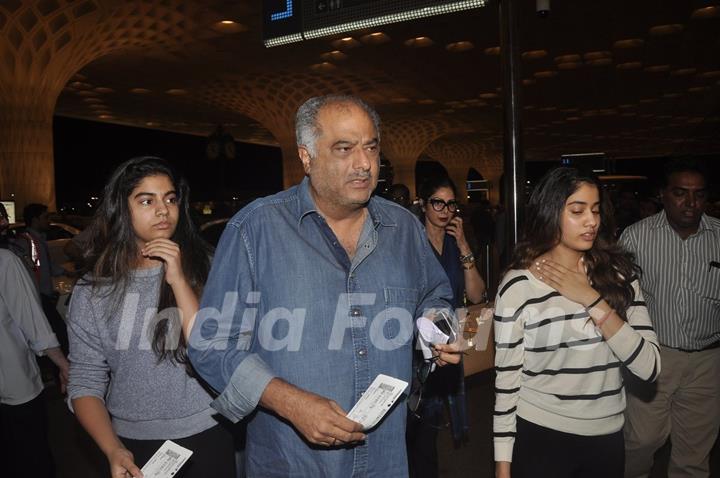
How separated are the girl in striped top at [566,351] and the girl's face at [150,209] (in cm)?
158

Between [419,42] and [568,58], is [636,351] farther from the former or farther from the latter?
[568,58]

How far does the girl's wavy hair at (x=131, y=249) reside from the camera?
8.39 feet

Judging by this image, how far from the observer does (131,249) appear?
8.96 ft

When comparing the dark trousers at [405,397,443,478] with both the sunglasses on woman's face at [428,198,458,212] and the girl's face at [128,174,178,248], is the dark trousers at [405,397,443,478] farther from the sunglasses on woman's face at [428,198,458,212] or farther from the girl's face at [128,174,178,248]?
the girl's face at [128,174,178,248]

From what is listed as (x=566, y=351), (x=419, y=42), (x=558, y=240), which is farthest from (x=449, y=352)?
(x=419, y=42)

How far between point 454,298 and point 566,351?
5.27 feet

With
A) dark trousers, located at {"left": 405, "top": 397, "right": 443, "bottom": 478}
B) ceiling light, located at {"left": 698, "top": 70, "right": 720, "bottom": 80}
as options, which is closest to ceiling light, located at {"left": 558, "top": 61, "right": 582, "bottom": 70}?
ceiling light, located at {"left": 698, "top": 70, "right": 720, "bottom": 80}

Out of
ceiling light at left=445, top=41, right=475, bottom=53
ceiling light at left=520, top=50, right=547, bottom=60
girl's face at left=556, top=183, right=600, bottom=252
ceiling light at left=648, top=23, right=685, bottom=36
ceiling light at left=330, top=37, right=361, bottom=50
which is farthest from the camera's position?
ceiling light at left=520, top=50, right=547, bottom=60

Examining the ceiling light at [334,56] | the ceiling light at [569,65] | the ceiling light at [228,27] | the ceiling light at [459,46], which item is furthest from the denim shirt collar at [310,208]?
the ceiling light at [569,65]

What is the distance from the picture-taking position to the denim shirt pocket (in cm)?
208

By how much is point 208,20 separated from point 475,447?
1328cm

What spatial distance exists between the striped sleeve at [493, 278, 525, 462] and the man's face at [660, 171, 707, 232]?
6.05 feet

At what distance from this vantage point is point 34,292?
11.3ft

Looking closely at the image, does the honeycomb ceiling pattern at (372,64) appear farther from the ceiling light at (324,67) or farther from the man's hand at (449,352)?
the man's hand at (449,352)
